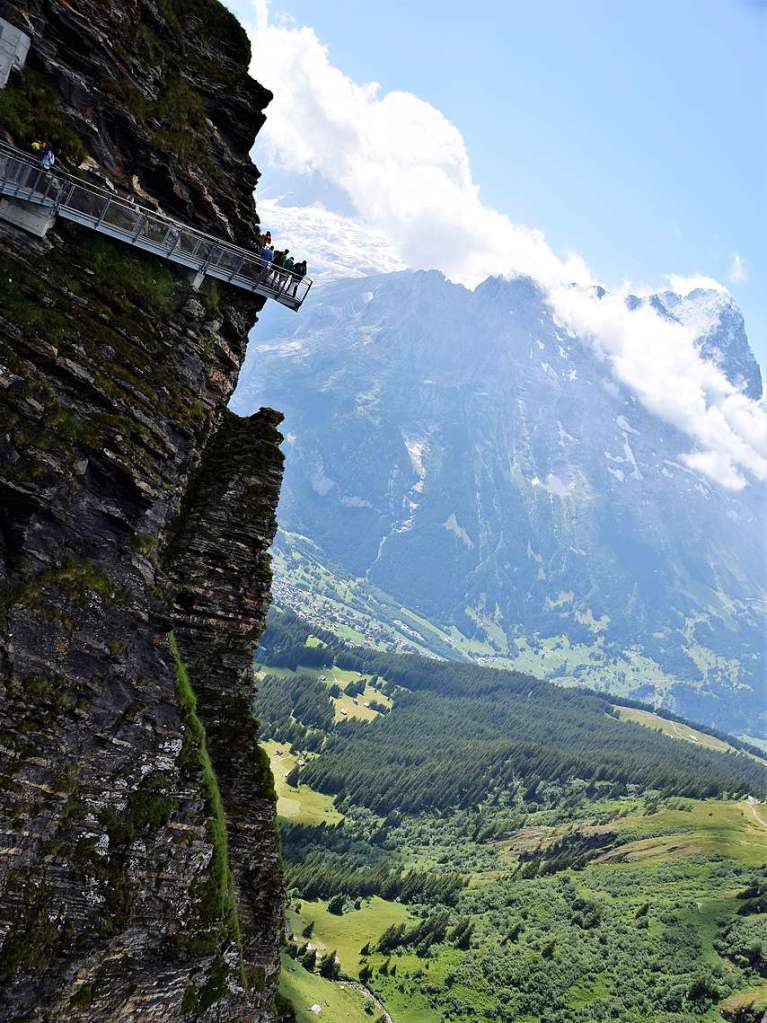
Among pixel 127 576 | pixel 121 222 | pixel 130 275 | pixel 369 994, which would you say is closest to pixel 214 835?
pixel 127 576

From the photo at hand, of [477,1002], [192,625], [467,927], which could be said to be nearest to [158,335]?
[192,625]

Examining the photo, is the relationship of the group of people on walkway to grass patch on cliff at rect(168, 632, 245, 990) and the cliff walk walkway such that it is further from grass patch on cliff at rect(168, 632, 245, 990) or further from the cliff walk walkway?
grass patch on cliff at rect(168, 632, 245, 990)

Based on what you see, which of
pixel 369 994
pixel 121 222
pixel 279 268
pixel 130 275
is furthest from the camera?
pixel 369 994

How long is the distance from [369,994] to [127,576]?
133763mm

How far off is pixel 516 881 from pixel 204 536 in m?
200

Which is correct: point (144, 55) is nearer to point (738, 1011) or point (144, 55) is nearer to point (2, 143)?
point (2, 143)

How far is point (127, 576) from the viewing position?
27344 mm

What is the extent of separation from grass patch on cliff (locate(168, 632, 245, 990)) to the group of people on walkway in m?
19.9

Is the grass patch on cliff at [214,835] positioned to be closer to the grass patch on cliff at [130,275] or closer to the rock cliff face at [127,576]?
the rock cliff face at [127,576]

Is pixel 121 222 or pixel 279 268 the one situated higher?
pixel 279 268

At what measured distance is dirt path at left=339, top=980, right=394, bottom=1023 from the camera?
402 feet

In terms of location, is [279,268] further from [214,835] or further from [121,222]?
[214,835]

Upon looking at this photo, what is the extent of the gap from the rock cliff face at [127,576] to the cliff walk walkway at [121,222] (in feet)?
2.75

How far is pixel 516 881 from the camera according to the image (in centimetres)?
19912
